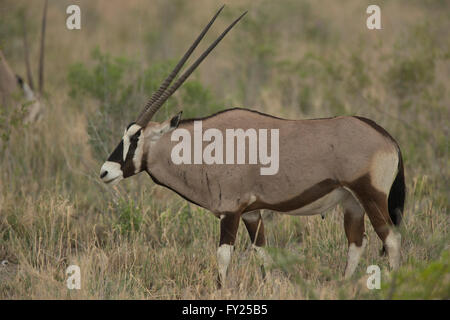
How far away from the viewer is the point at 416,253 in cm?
557

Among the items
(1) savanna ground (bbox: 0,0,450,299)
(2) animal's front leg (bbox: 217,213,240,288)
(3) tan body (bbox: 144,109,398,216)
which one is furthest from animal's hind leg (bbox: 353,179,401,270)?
(2) animal's front leg (bbox: 217,213,240,288)

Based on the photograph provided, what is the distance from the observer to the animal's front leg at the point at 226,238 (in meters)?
4.75

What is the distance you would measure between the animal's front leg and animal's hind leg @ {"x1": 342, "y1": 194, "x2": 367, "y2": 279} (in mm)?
876

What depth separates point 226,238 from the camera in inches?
188

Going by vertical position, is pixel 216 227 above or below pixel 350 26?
below

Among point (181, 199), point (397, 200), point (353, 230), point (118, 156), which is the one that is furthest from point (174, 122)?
point (181, 199)

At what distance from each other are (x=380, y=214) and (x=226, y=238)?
3.59 ft

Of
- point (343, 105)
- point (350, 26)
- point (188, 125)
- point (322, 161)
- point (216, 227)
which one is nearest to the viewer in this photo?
point (322, 161)

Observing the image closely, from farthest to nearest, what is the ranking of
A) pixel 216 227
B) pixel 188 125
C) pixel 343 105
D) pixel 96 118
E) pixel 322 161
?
pixel 343 105 < pixel 96 118 < pixel 216 227 < pixel 188 125 < pixel 322 161

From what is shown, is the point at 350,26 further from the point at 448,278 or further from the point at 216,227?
the point at 448,278

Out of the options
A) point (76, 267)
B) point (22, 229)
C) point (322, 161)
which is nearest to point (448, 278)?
point (322, 161)

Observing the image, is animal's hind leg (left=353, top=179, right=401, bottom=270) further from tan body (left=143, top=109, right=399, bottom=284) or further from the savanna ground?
the savanna ground

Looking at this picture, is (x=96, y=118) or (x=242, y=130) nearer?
(x=242, y=130)

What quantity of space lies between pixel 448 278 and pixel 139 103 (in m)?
4.46
